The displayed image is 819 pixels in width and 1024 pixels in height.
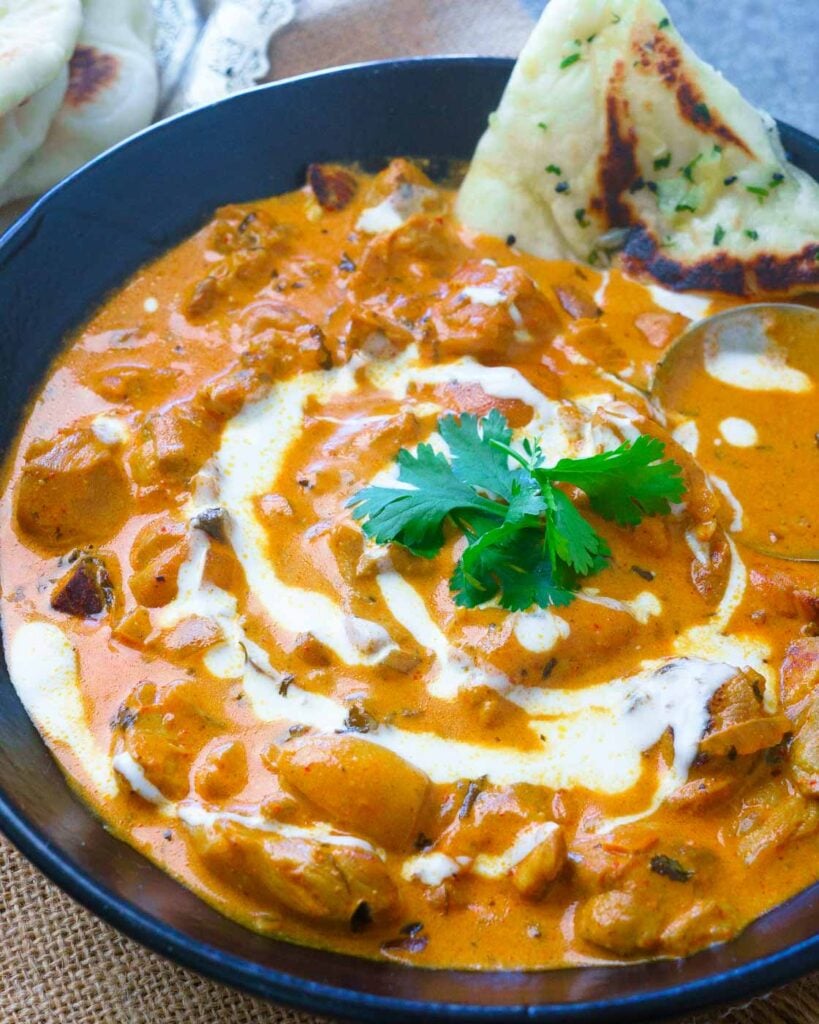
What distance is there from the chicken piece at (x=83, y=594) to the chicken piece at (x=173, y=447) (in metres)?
0.34

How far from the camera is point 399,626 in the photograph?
295cm

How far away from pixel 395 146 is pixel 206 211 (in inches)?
29.1

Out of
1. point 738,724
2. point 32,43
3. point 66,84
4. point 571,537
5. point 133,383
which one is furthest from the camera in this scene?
point 66,84

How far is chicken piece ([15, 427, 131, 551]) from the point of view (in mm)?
3121

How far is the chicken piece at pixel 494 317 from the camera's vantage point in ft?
11.6

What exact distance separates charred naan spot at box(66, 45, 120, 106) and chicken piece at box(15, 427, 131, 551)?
4.85 feet

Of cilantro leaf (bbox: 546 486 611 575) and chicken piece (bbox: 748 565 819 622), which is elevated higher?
cilantro leaf (bbox: 546 486 611 575)

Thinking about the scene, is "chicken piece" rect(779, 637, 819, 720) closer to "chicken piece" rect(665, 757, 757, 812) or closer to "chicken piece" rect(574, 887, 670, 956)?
"chicken piece" rect(665, 757, 757, 812)

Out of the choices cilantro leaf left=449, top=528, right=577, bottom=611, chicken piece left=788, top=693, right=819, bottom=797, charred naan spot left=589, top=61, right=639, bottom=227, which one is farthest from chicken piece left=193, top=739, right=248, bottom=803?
charred naan spot left=589, top=61, right=639, bottom=227

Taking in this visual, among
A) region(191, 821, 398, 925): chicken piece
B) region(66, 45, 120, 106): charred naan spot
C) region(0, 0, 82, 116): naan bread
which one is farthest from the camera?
region(66, 45, 120, 106): charred naan spot

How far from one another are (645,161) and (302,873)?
8.61ft

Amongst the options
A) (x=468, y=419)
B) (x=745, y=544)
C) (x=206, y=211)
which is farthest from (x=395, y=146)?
(x=745, y=544)

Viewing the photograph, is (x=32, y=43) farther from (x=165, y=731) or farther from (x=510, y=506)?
(x=165, y=731)

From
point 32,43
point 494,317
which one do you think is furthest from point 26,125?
point 494,317
